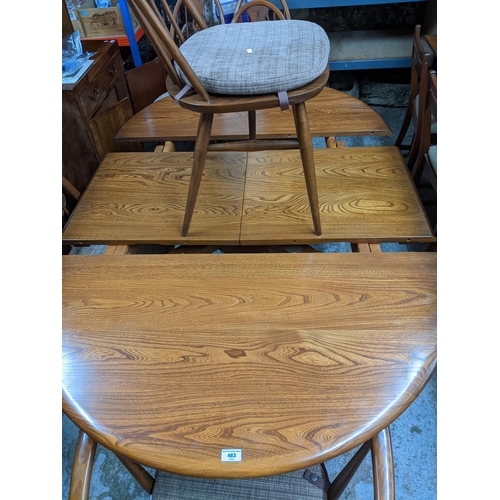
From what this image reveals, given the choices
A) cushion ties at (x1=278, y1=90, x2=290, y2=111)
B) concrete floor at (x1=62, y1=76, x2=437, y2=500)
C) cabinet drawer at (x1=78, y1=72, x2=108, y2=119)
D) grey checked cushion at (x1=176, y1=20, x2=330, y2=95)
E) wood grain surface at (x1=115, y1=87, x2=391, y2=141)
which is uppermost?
grey checked cushion at (x1=176, y1=20, x2=330, y2=95)

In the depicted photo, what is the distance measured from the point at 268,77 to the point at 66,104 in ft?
3.36

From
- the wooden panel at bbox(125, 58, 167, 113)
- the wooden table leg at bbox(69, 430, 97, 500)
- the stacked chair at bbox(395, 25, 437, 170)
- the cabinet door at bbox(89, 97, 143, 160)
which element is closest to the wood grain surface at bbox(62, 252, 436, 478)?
the wooden table leg at bbox(69, 430, 97, 500)

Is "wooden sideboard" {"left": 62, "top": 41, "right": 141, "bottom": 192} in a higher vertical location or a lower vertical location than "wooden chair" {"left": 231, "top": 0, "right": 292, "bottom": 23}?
lower

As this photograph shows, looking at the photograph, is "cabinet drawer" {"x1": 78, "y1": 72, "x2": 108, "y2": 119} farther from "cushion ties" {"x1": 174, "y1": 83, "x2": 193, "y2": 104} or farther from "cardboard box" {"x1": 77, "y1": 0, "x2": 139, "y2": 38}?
"cushion ties" {"x1": 174, "y1": 83, "x2": 193, "y2": 104}

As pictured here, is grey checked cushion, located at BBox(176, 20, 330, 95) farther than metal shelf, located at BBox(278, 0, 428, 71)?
No

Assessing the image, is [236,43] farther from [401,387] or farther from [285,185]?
[401,387]

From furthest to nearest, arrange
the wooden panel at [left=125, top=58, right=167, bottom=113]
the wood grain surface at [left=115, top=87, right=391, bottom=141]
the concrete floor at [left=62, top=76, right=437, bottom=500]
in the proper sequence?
1. the wooden panel at [left=125, top=58, right=167, bottom=113]
2. the wood grain surface at [left=115, top=87, right=391, bottom=141]
3. the concrete floor at [left=62, top=76, right=437, bottom=500]

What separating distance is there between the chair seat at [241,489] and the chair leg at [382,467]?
0.72 ft

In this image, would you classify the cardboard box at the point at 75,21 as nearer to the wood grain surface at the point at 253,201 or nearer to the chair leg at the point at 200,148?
the wood grain surface at the point at 253,201

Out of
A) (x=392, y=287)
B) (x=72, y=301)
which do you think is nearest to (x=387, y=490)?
(x=392, y=287)

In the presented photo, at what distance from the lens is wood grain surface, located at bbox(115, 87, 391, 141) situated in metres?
1.61

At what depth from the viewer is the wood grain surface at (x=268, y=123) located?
5.28 feet

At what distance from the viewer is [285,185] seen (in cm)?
138

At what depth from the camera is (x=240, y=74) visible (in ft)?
3.02
